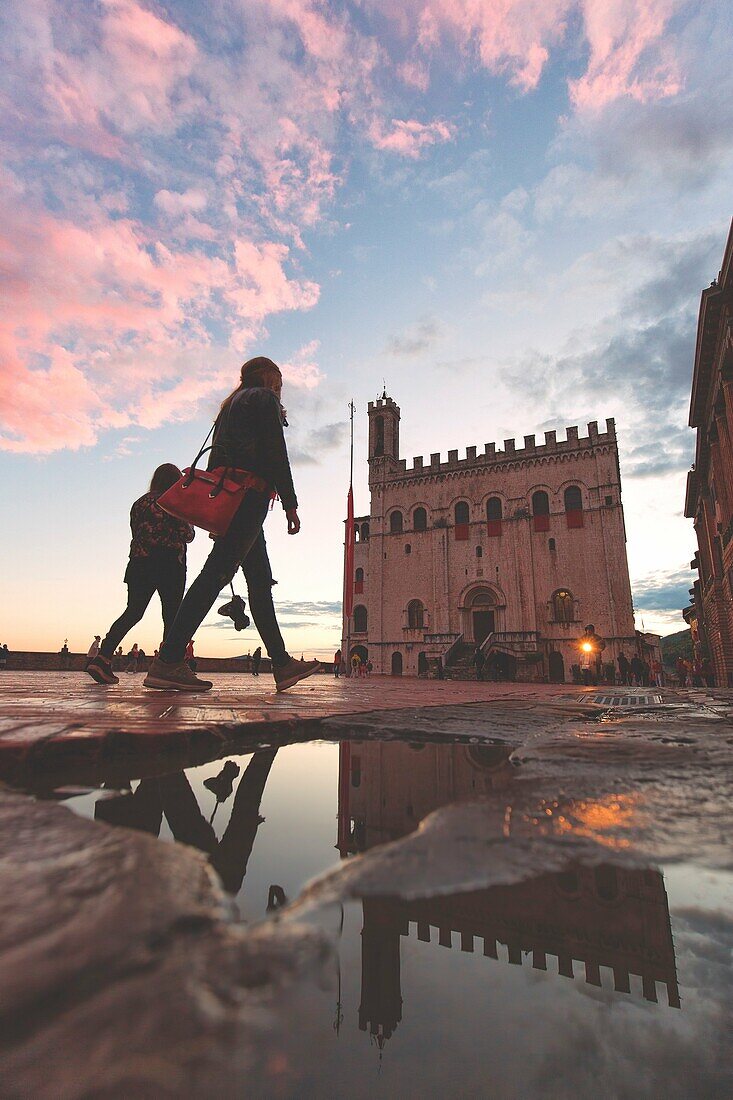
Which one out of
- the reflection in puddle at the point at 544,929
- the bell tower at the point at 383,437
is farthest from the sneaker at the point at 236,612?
the bell tower at the point at 383,437

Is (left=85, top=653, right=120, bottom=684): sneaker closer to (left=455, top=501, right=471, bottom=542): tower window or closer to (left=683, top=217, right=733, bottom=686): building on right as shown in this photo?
(left=683, top=217, right=733, bottom=686): building on right

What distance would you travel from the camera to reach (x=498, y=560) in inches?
1086

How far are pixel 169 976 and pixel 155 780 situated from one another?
0.87 meters

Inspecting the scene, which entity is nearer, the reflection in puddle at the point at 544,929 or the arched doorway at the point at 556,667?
the reflection in puddle at the point at 544,929

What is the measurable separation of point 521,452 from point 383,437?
8.74m

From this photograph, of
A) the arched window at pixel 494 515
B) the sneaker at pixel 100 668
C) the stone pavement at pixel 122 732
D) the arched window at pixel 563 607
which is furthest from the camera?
the arched window at pixel 494 515

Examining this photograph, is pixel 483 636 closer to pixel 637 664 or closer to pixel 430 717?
pixel 637 664

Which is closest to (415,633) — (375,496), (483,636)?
(483,636)

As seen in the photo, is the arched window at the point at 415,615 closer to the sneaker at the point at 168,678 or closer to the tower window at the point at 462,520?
the tower window at the point at 462,520

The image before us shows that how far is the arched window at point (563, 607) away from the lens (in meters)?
25.2

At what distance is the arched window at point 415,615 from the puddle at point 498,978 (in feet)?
92.0

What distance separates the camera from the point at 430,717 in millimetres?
2592

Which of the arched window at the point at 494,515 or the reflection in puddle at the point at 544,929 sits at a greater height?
the arched window at the point at 494,515

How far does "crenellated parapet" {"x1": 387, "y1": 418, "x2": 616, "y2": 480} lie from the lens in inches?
1057
